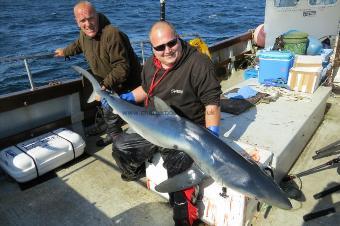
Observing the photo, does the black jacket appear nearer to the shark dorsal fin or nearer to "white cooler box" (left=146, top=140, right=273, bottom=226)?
the shark dorsal fin

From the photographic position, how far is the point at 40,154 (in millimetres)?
4801

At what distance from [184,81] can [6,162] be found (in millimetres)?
2945

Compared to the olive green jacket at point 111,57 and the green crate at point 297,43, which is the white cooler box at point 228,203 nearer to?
the olive green jacket at point 111,57

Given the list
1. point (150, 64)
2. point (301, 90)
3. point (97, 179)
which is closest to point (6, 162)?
point (97, 179)

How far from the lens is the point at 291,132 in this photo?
4.62 metres

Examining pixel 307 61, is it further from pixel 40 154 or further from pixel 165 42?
pixel 40 154

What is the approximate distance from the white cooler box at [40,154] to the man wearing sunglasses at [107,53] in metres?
0.72

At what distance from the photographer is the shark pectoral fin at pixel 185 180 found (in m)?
3.22

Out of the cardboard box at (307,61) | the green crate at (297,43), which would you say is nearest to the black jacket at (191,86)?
the cardboard box at (307,61)

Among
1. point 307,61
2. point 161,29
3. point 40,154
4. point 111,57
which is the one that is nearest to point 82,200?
point 40,154

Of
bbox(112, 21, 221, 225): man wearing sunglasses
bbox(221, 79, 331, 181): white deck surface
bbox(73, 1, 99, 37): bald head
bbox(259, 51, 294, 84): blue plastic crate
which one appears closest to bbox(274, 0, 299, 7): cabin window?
bbox(259, 51, 294, 84): blue plastic crate

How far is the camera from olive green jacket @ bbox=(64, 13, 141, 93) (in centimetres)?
492

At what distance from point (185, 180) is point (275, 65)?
13.6 ft

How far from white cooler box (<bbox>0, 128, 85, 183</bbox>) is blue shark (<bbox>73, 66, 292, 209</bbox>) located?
2057mm
